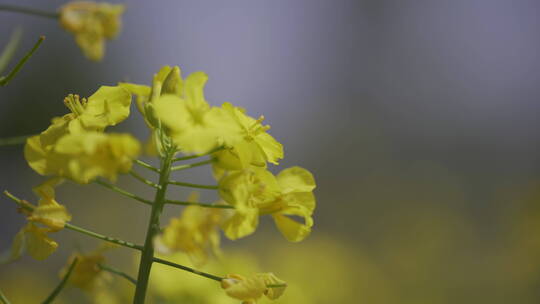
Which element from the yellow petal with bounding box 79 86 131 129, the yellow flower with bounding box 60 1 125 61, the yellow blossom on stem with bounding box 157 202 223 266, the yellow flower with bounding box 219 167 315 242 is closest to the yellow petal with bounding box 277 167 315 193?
the yellow flower with bounding box 219 167 315 242

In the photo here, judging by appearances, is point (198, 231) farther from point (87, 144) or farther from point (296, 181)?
point (87, 144)

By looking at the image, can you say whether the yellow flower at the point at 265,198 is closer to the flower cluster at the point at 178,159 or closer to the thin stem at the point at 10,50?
the flower cluster at the point at 178,159

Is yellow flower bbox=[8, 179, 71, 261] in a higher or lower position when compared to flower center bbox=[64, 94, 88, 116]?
lower

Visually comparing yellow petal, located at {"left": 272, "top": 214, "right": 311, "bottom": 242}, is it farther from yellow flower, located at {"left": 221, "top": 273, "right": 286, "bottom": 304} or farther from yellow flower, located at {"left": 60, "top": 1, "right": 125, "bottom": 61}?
yellow flower, located at {"left": 60, "top": 1, "right": 125, "bottom": 61}

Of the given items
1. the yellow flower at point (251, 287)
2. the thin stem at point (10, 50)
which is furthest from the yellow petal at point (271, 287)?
the thin stem at point (10, 50)

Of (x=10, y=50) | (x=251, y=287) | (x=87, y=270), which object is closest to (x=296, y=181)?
(x=251, y=287)

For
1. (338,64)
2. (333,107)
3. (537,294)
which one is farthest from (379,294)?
(338,64)
